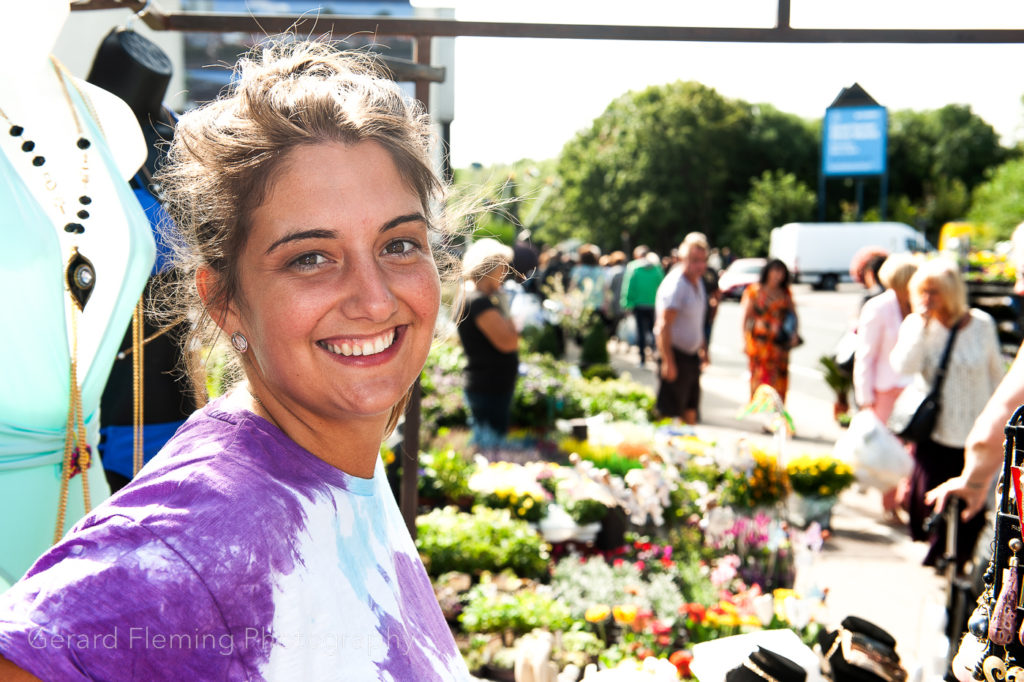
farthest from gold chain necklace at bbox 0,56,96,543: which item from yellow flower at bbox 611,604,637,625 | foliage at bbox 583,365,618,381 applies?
foliage at bbox 583,365,618,381

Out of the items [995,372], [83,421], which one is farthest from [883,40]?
[995,372]


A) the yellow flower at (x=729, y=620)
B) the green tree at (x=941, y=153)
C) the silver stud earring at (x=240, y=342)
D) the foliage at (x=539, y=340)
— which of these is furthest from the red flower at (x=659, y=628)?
the green tree at (x=941, y=153)

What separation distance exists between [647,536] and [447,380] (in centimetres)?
362

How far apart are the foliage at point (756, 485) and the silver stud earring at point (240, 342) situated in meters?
3.86

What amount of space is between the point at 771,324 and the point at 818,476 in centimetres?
222

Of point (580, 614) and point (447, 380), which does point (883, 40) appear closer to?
point (580, 614)

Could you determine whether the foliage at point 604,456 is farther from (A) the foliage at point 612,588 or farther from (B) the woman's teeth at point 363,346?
(B) the woman's teeth at point 363,346

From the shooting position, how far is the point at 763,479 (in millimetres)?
4770

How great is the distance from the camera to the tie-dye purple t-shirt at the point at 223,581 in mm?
786

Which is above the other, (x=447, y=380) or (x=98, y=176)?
(x=98, y=176)

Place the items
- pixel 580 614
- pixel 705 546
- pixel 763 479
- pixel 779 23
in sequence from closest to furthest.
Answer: pixel 779 23 → pixel 580 614 → pixel 705 546 → pixel 763 479

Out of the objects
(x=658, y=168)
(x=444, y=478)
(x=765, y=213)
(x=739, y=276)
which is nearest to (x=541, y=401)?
(x=444, y=478)

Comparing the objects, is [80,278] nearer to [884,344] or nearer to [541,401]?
[884,344]

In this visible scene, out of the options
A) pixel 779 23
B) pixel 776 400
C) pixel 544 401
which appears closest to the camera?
pixel 779 23
